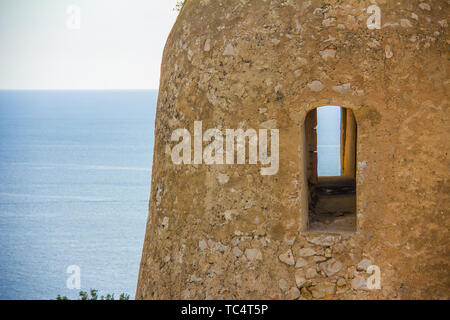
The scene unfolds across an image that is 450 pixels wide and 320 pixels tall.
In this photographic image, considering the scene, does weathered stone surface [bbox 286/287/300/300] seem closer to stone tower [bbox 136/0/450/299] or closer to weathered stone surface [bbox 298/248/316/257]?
stone tower [bbox 136/0/450/299]

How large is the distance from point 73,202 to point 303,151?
6224 centimetres

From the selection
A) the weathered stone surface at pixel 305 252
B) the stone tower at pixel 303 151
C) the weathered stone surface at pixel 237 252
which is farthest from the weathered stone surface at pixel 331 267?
the weathered stone surface at pixel 237 252

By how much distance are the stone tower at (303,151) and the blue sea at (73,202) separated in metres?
36.9

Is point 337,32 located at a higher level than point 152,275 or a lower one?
higher

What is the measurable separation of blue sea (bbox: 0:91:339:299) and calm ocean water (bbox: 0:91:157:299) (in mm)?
81

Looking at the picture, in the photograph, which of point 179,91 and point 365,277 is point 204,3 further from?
point 365,277

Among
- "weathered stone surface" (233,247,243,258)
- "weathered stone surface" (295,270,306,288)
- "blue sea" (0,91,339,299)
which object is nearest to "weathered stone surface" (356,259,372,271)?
"weathered stone surface" (295,270,306,288)

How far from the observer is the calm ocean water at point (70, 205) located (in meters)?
48.0

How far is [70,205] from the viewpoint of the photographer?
6525cm

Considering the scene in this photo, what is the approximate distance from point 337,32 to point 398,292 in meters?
2.47
